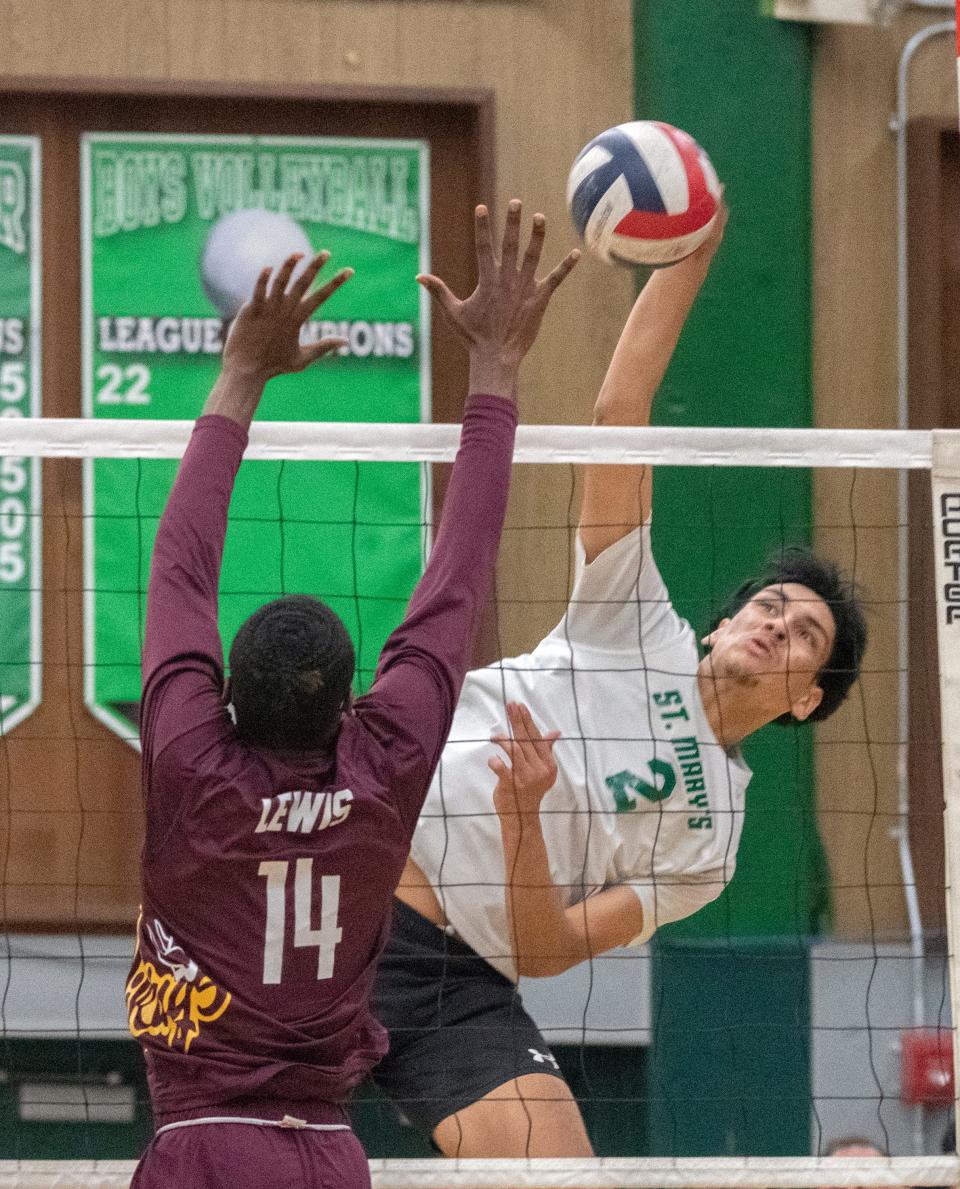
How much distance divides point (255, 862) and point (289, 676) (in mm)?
282

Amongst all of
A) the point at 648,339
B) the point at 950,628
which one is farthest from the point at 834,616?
the point at 648,339

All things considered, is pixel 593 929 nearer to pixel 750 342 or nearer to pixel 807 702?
pixel 807 702

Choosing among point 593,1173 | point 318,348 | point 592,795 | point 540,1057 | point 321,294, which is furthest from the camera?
point 592,795

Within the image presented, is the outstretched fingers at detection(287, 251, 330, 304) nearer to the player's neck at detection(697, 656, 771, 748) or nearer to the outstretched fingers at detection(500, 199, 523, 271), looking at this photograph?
the outstretched fingers at detection(500, 199, 523, 271)

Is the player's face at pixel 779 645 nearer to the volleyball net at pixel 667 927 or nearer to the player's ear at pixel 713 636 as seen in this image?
the player's ear at pixel 713 636

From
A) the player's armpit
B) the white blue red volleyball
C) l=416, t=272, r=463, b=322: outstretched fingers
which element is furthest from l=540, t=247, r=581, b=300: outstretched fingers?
the player's armpit

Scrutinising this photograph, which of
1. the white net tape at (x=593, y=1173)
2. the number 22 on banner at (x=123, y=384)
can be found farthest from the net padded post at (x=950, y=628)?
the number 22 on banner at (x=123, y=384)

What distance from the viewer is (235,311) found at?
6648 millimetres

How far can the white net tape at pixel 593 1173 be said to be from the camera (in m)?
4.00

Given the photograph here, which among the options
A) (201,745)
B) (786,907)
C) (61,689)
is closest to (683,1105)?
(786,907)

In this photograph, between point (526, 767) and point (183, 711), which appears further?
point (526, 767)

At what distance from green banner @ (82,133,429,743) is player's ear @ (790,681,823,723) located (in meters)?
2.35

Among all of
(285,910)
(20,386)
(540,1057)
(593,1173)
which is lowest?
(593,1173)

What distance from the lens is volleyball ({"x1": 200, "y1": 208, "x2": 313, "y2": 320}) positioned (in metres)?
6.67
